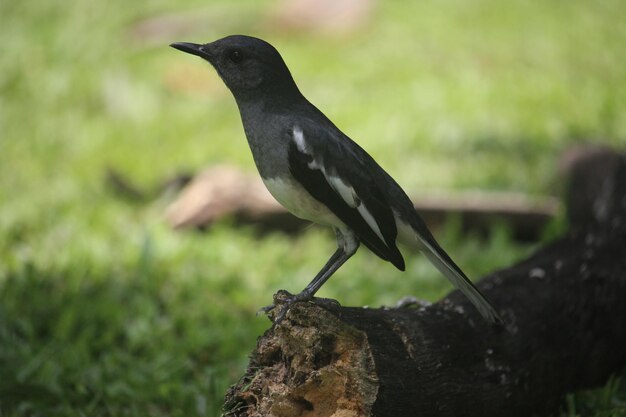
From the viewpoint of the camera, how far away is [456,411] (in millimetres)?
2980

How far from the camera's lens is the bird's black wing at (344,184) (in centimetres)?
302

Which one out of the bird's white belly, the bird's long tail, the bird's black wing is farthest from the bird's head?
the bird's long tail

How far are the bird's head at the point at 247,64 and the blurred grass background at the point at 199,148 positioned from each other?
1.25m

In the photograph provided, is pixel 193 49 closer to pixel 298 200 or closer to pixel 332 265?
pixel 298 200

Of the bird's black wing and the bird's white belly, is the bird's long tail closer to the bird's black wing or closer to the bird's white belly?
the bird's black wing

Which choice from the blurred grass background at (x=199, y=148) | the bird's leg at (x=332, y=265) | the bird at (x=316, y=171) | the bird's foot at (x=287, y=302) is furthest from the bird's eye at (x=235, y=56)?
the blurred grass background at (x=199, y=148)

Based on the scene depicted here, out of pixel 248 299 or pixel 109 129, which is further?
pixel 109 129

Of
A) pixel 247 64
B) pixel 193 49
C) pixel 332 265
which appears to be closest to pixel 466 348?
pixel 332 265

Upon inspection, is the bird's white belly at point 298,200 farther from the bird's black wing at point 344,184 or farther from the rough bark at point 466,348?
the rough bark at point 466,348

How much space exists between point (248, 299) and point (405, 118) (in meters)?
3.49

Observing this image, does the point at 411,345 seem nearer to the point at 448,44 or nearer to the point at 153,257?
the point at 153,257

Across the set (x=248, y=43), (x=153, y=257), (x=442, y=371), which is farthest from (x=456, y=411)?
(x=153, y=257)

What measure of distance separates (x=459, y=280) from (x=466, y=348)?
254 mm

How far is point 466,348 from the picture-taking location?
3.14 meters
